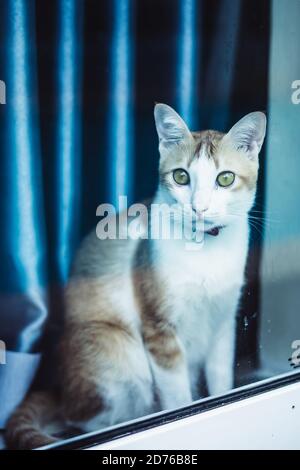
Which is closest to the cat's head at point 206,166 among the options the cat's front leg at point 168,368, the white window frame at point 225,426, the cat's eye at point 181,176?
the cat's eye at point 181,176

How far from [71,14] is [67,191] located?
0.36 meters

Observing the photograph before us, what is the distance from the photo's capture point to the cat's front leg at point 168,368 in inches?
53.1

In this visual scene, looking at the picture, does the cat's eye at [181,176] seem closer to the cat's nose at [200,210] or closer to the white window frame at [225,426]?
the cat's nose at [200,210]

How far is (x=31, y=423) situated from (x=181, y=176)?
2.12 feet

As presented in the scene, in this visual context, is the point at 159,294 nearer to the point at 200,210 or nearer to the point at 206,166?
the point at 200,210

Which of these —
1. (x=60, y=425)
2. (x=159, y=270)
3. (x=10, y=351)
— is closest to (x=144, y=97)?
(x=159, y=270)

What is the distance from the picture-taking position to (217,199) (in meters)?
1.31

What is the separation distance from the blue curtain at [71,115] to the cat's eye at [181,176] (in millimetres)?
52

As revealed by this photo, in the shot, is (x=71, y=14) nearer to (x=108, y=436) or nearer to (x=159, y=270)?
(x=159, y=270)

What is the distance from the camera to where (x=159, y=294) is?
4.35ft

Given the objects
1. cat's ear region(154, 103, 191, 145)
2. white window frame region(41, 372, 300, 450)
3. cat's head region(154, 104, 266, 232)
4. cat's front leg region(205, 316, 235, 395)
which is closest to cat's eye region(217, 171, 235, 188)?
cat's head region(154, 104, 266, 232)

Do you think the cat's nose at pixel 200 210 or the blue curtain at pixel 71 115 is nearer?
the blue curtain at pixel 71 115

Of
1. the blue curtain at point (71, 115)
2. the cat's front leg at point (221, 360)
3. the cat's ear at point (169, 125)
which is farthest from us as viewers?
the cat's front leg at point (221, 360)

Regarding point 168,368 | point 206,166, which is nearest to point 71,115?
point 206,166
